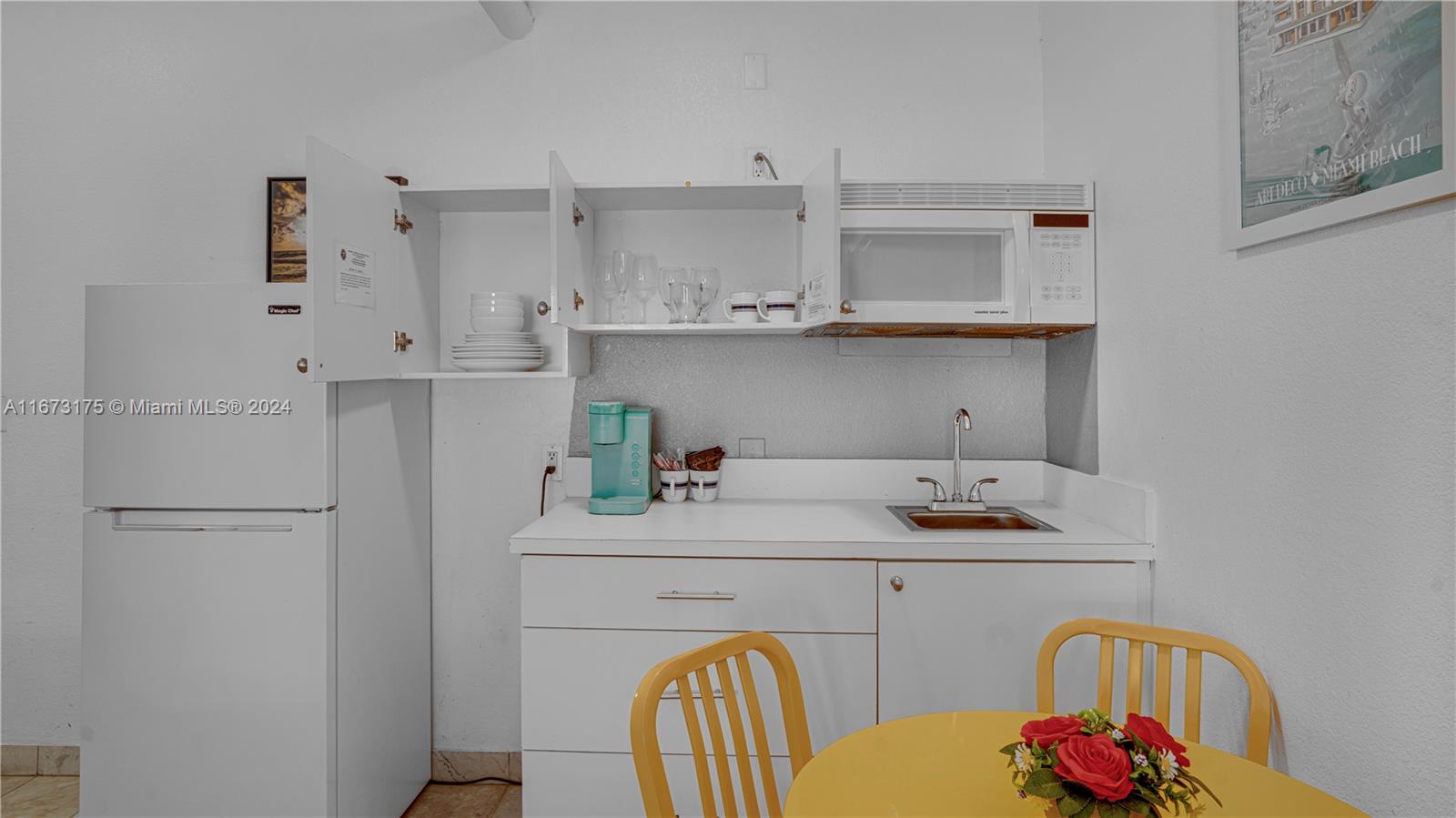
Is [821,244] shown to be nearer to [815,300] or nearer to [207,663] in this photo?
[815,300]

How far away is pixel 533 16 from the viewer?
2.45m

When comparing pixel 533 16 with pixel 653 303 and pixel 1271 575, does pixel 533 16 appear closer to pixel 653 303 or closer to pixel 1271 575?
pixel 653 303

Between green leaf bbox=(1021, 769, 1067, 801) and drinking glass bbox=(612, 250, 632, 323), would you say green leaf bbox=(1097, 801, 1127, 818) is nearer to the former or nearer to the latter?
green leaf bbox=(1021, 769, 1067, 801)

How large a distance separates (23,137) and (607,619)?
102 inches

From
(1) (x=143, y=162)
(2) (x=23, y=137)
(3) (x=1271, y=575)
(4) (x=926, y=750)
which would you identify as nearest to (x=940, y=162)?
(3) (x=1271, y=575)

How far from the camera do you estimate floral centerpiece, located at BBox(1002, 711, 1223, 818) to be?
2.55 ft

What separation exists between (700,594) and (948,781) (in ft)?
2.92

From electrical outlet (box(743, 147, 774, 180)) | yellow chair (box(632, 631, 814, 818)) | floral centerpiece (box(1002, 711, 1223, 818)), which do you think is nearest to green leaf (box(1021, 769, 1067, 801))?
floral centerpiece (box(1002, 711, 1223, 818))

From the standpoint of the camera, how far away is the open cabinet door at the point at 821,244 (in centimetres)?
185

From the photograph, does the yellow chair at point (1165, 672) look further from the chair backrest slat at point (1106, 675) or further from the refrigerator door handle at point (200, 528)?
the refrigerator door handle at point (200, 528)

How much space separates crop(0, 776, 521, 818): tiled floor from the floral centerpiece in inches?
76.3

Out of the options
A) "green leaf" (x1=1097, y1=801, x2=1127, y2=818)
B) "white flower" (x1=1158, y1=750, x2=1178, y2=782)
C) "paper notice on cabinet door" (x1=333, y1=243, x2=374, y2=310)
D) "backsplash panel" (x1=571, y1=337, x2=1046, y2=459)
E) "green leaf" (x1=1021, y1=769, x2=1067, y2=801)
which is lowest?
"green leaf" (x1=1097, y1=801, x2=1127, y2=818)

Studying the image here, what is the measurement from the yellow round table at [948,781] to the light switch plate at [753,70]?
2.03m

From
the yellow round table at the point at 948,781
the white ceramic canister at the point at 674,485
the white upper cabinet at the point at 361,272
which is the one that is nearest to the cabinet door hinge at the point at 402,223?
the white upper cabinet at the point at 361,272
